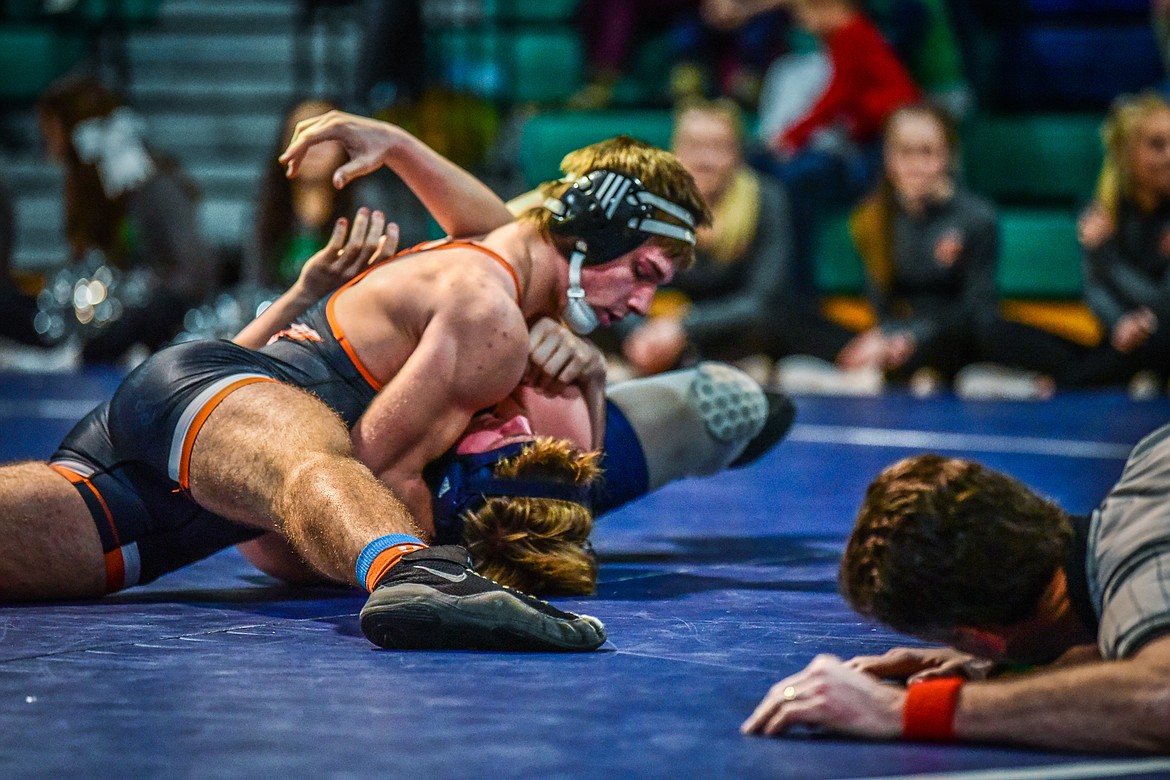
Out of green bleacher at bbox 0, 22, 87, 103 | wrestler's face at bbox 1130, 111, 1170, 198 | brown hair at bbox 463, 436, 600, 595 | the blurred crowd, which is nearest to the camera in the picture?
brown hair at bbox 463, 436, 600, 595

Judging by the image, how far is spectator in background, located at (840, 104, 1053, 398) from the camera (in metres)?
8.26

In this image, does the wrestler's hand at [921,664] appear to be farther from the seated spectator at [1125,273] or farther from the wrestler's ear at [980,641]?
the seated spectator at [1125,273]

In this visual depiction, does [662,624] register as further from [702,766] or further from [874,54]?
[874,54]

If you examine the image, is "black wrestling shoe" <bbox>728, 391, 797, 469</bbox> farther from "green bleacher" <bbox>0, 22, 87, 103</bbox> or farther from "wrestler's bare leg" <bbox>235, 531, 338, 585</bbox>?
"green bleacher" <bbox>0, 22, 87, 103</bbox>

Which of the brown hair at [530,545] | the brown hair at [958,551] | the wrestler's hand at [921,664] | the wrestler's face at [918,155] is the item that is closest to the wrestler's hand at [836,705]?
the brown hair at [958,551]

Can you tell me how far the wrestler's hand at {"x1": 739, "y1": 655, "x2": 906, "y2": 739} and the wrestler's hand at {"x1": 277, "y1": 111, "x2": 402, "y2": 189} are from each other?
1.65 metres

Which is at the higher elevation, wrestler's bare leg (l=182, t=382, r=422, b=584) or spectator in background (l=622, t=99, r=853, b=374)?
wrestler's bare leg (l=182, t=382, r=422, b=584)

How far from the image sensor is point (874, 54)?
9.07m

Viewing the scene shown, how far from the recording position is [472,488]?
3.54m

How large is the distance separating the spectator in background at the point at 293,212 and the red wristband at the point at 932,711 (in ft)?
21.6

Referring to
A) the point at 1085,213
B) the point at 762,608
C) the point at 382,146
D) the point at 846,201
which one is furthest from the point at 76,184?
the point at 762,608

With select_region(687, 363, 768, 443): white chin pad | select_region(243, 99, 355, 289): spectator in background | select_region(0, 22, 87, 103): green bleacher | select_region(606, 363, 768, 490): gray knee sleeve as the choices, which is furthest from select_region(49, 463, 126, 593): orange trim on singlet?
select_region(0, 22, 87, 103): green bleacher

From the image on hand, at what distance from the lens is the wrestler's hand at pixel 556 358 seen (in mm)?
3664

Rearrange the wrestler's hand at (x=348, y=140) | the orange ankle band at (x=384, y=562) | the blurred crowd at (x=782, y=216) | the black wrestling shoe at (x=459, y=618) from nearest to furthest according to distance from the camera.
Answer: the black wrestling shoe at (x=459, y=618) < the orange ankle band at (x=384, y=562) < the wrestler's hand at (x=348, y=140) < the blurred crowd at (x=782, y=216)
